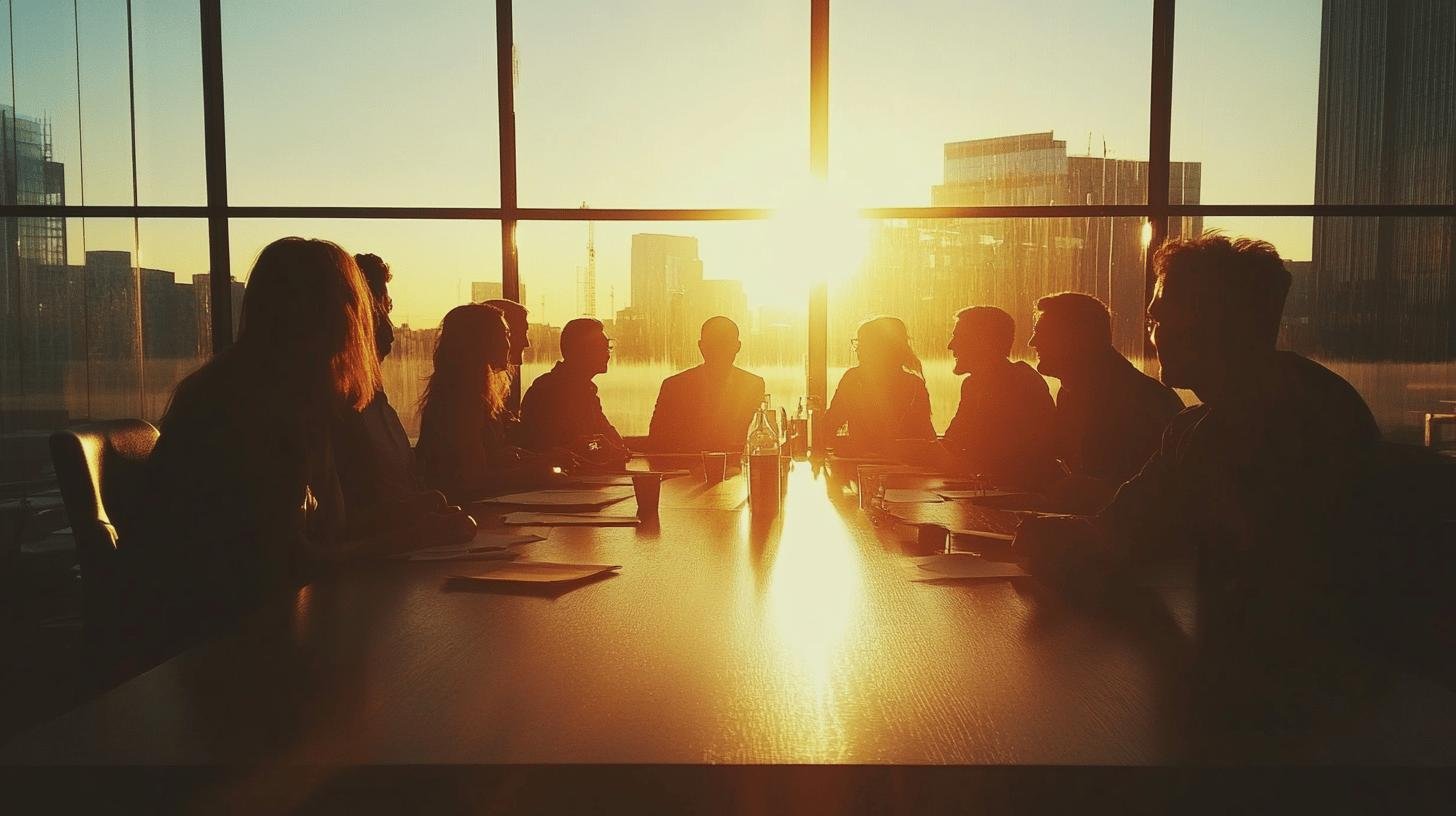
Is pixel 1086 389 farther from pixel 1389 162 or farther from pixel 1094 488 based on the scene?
pixel 1389 162

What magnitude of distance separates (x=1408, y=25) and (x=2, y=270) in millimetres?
7083

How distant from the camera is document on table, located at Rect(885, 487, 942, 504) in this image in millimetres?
2854

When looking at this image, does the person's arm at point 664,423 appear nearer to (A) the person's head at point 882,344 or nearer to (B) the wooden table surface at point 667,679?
(A) the person's head at point 882,344

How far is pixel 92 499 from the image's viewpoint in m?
2.16

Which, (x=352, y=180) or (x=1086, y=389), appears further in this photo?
(x=352, y=180)

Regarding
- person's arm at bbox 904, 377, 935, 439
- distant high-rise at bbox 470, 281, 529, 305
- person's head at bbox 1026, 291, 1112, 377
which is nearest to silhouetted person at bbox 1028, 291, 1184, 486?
person's head at bbox 1026, 291, 1112, 377

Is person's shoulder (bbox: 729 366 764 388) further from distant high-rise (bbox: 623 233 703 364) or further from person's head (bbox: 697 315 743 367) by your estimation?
distant high-rise (bbox: 623 233 703 364)

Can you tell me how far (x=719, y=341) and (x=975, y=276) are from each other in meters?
1.40

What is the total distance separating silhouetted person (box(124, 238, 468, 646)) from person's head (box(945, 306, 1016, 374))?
297 cm

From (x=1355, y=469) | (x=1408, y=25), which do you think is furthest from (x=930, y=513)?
(x=1408, y=25)

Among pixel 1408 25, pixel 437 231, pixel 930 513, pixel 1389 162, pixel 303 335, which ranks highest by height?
pixel 1408 25

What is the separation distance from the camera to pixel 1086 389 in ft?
11.7

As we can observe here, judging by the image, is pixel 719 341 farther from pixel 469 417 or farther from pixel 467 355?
pixel 469 417

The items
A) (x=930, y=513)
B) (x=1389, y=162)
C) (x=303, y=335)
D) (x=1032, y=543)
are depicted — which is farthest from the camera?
(x=1389, y=162)
